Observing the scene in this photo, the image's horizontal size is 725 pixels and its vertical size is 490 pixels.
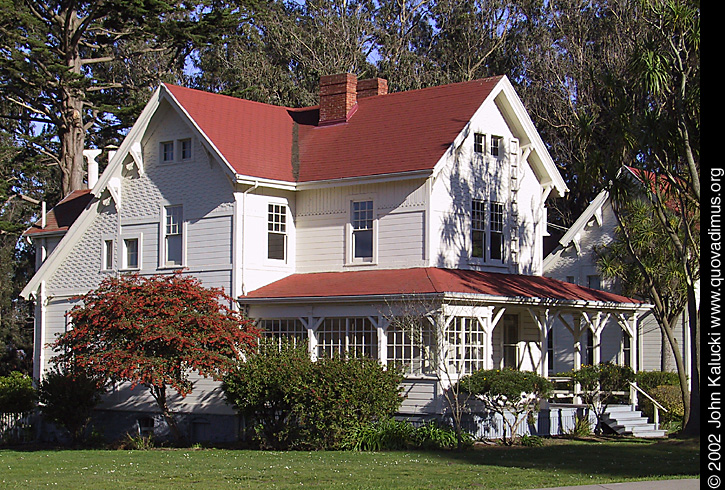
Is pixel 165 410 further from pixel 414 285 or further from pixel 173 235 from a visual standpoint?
pixel 414 285

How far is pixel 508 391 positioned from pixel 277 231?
9.00m

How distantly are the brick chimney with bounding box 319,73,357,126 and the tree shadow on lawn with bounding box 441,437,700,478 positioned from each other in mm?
12275

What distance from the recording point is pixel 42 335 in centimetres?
3384

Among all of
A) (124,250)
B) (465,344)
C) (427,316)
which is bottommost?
(465,344)

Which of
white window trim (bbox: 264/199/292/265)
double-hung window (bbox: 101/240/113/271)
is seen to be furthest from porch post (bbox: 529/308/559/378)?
double-hung window (bbox: 101/240/113/271)

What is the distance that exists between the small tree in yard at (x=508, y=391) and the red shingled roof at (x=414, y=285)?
2.24 m

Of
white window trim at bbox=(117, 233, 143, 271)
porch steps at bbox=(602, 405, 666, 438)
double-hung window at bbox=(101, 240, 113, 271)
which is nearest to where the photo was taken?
porch steps at bbox=(602, 405, 666, 438)

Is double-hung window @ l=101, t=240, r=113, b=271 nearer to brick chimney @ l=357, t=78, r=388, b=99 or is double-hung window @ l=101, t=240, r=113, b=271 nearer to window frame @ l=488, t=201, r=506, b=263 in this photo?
brick chimney @ l=357, t=78, r=388, b=99

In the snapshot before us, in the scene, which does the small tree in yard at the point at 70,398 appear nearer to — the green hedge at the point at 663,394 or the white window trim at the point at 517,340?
the white window trim at the point at 517,340

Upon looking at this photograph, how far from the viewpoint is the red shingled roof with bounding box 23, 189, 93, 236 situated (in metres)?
35.8

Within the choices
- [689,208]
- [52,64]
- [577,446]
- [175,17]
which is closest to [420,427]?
[577,446]

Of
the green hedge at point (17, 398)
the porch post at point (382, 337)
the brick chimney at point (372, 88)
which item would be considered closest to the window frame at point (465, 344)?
the porch post at point (382, 337)

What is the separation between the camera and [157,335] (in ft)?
82.3

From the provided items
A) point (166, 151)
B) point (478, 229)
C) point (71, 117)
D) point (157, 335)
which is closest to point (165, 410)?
point (157, 335)
